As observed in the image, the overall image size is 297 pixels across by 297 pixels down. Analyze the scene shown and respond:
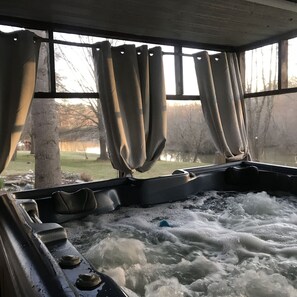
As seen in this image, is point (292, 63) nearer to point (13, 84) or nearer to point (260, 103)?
point (260, 103)

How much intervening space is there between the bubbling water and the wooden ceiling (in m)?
1.66

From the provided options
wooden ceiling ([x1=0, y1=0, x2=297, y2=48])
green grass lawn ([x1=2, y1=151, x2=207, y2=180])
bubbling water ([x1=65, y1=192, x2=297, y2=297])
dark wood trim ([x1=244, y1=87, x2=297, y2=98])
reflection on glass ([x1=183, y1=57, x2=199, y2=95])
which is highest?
wooden ceiling ([x1=0, y1=0, x2=297, y2=48])

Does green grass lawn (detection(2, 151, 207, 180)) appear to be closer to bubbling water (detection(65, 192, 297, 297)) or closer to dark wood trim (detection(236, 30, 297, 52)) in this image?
bubbling water (detection(65, 192, 297, 297))

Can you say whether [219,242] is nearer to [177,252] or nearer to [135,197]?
[177,252]

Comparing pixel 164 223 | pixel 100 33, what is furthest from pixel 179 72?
pixel 164 223

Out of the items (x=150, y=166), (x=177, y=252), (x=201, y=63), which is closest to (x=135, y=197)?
(x=150, y=166)

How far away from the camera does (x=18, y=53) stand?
2652mm

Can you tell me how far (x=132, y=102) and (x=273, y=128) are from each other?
1.96 metres

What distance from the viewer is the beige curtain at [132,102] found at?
3092 millimetres

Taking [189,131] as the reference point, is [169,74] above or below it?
above

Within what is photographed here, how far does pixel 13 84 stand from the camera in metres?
2.65

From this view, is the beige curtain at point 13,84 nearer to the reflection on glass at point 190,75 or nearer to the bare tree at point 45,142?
the bare tree at point 45,142

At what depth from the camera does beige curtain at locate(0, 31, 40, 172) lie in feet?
8.63

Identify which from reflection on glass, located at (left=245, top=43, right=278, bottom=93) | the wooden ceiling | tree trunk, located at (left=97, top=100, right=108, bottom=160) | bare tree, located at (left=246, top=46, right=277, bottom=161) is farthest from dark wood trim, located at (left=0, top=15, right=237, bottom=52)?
tree trunk, located at (left=97, top=100, right=108, bottom=160)
